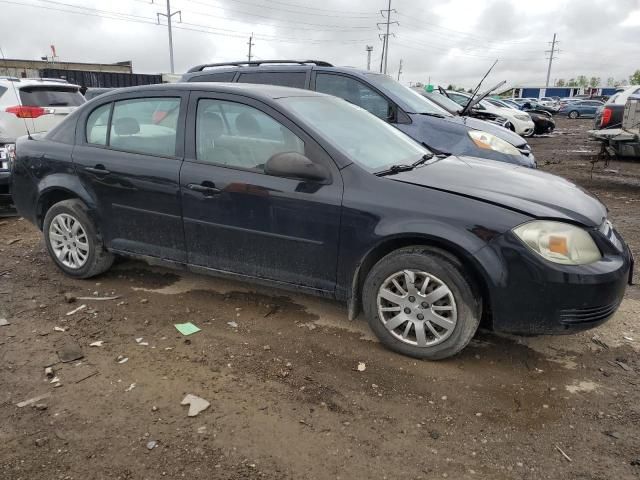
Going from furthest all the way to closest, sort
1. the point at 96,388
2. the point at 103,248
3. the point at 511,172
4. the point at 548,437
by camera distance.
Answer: the point at 103,248
the point at 511,172
the point at 96,388
the point at 548,437

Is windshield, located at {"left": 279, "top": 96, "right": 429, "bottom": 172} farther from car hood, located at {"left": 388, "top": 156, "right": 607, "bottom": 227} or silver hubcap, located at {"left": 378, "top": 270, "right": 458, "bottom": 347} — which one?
silver hubcap, located at {"left": 378, "top": 270, "right": 458, "bottom": 347}

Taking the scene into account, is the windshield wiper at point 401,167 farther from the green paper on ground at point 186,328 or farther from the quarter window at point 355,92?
the quarter window at point 355,92

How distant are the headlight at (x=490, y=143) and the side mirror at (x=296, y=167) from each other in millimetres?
3284

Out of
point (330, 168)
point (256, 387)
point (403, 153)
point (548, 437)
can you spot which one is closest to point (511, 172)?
point (403, 153)

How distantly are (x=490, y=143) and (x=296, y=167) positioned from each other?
353 cm

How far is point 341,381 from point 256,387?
0.50 meters

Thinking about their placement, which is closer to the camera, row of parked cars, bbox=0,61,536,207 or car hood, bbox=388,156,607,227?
car hood, bbox=388,156,607,227

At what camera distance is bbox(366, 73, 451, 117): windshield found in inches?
245

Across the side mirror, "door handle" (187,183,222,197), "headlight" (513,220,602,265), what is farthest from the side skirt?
"headlight" (513,220,602,265)

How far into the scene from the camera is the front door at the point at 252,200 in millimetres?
3293

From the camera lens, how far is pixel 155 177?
378cm

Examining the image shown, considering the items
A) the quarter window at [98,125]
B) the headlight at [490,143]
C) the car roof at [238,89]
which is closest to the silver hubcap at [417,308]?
the car roof at [238,89]

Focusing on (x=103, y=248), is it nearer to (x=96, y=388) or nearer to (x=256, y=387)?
(x=96, y=388)

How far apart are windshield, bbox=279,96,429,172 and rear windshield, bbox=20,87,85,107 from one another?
Answer: 5.82m
